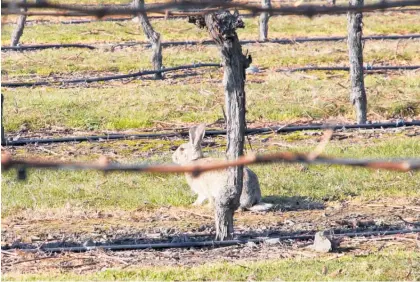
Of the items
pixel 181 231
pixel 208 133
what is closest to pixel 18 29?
pixel 208 133

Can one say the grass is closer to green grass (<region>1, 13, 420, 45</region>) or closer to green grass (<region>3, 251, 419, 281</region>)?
green grass (<region>1, 13, 420, 45</region>)

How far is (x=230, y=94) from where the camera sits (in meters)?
7.15

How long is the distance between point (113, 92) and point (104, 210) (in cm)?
674

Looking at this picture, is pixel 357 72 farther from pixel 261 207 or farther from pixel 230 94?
pixel 230 94

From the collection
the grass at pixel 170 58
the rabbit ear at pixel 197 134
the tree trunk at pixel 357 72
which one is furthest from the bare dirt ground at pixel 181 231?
the grass at pixel 170 58

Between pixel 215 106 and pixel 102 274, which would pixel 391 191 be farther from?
pixel 215 106

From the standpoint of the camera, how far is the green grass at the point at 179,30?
25.6 meters

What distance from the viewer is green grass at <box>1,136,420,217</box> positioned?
923cm

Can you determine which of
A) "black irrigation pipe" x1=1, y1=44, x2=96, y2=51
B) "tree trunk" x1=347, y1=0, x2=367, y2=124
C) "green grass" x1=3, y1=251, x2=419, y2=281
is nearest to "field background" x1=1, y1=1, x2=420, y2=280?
"green grass" x1=3, y1=251, x2=419, y2=281

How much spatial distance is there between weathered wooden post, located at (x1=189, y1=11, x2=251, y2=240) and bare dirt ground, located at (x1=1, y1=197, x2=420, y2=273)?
32cm

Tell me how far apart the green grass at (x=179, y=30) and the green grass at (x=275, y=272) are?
18.1m

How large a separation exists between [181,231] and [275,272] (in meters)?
1.72

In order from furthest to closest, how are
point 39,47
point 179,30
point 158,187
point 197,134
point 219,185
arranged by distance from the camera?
point 179,30
point 39,47
point 197,134
point 158,187
point 219,185

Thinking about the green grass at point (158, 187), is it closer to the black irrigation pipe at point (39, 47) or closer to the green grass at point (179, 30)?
the black irrigation pipe at point (39, 47)
